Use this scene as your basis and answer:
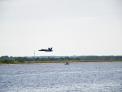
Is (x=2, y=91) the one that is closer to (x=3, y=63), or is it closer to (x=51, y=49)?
(x=51, y=49)

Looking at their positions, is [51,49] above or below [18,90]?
above

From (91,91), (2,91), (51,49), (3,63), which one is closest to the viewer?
(91,91)

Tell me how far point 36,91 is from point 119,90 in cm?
982

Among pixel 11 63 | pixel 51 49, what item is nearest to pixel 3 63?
pixel 11 63

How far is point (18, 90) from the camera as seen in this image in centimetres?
4903

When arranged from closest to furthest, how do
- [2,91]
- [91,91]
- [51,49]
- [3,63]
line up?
[91,91], [2,91], [51,49], [3,63]

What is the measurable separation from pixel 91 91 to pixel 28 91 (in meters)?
7.69

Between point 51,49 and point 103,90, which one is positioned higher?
point 51,49

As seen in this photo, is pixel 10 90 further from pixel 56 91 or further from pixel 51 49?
pixel 51 49

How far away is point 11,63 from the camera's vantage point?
194875mm

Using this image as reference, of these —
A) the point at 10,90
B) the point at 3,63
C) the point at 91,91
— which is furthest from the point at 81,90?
the point at 3,63

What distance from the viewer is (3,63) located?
193m

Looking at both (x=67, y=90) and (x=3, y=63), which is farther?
(x=3, y=63)

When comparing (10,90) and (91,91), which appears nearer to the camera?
(91,91)
